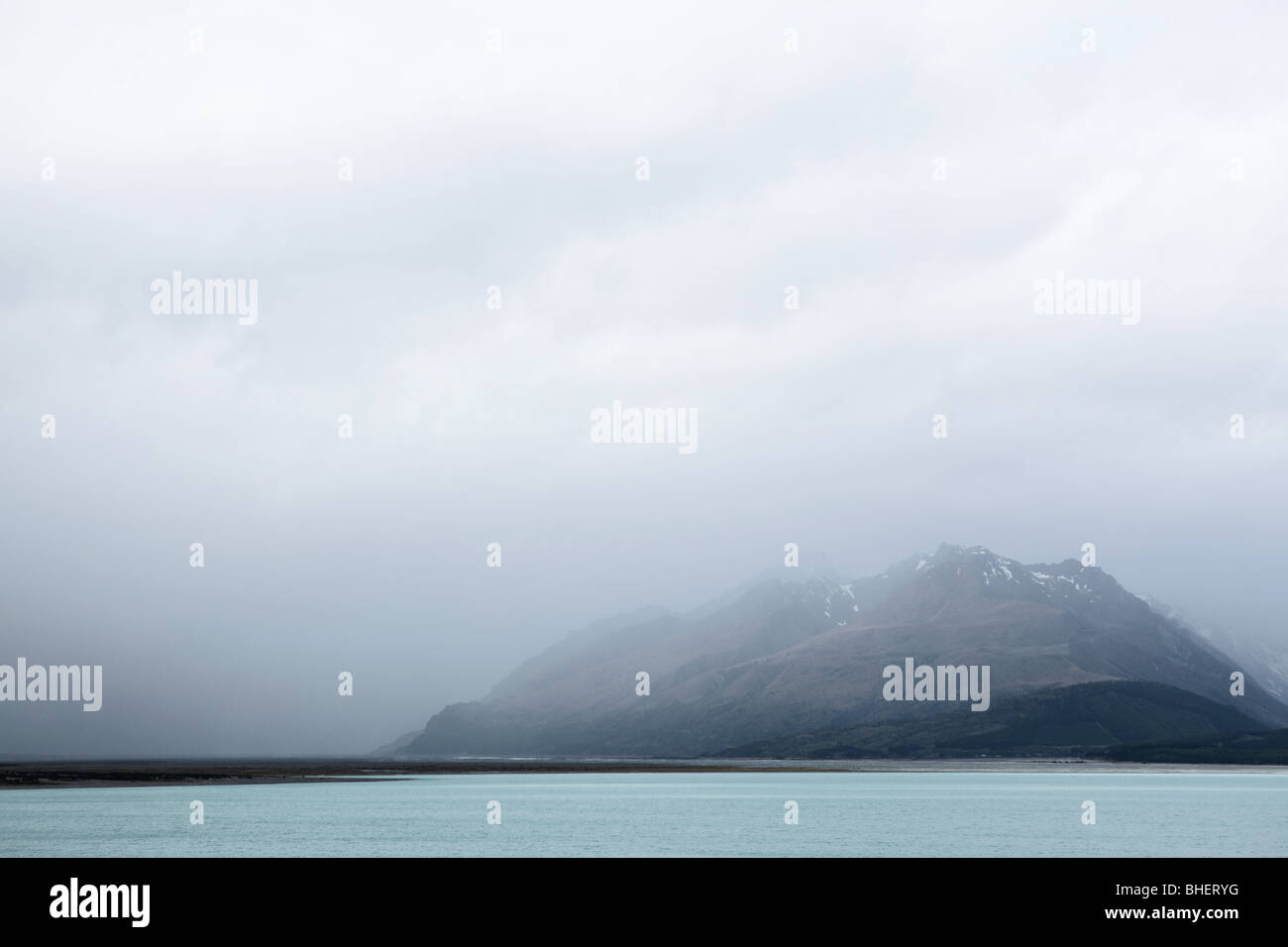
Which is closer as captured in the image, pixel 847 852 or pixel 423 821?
pixel 847 852

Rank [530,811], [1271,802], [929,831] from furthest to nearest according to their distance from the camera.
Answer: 1. [1271,802]
2. [530,811]
3. [929,831]

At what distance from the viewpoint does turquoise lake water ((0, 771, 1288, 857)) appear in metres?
110

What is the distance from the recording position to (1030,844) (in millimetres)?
116000

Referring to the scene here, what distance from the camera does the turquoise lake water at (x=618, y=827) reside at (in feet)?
362

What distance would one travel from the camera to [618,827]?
447ft
